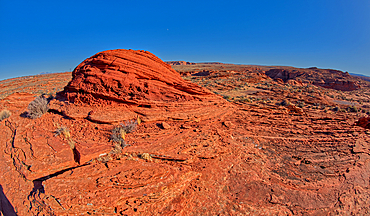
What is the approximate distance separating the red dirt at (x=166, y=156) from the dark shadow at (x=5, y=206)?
157 mm

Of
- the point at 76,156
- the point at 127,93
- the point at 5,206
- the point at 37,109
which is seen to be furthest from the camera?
the point at 127,93

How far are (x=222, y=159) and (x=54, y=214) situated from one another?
15.1ft

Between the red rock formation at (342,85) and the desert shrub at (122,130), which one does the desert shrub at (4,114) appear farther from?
the red rock formation at (342,85)

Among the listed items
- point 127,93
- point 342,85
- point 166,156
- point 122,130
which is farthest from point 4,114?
point 342,85

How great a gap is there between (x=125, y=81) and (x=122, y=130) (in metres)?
2.76

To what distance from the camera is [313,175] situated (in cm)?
512

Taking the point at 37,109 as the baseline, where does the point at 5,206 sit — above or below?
below

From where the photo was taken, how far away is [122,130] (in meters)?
5.61

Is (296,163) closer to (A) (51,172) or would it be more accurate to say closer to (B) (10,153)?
(A) (51,172)

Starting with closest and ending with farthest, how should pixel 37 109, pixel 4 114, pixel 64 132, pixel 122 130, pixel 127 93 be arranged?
pixel 64 132 → pixel 122 130 → pixel 37 109 → pixel 4 114 → pixel 127 93

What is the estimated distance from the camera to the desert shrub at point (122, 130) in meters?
5.28

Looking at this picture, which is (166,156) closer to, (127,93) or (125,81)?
(127,93)

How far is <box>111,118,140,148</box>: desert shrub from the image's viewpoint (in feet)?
17.3

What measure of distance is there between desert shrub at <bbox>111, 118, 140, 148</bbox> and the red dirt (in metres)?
0.20
